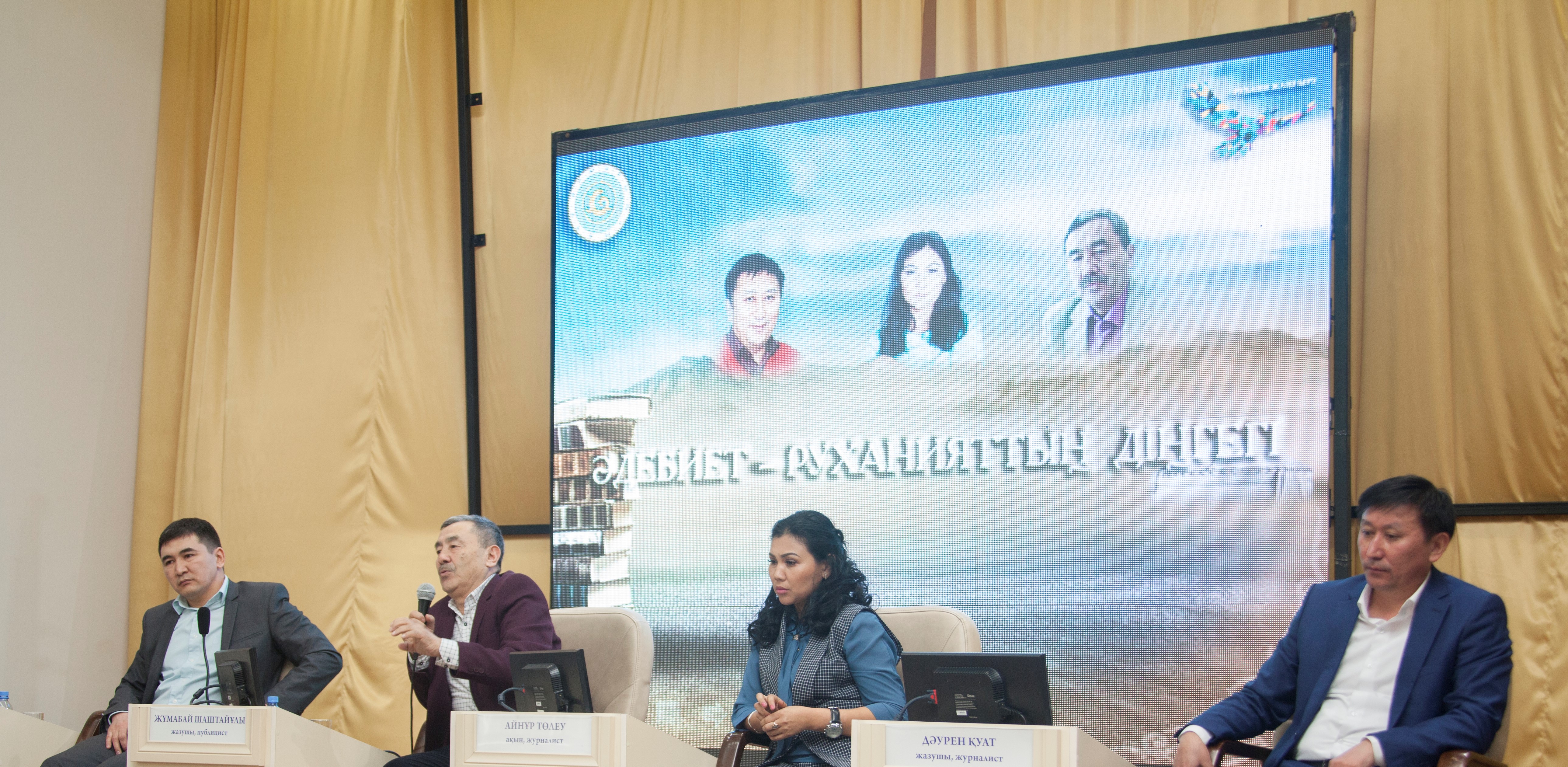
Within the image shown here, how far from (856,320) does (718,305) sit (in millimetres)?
538

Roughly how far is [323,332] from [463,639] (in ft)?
7.40

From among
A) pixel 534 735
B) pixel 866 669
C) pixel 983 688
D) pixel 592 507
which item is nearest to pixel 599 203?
pixel 592 507

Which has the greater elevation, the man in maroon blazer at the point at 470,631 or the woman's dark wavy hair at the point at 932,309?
the woman's dark wavy hair at the point at 932,309

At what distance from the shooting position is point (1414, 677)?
258 cm

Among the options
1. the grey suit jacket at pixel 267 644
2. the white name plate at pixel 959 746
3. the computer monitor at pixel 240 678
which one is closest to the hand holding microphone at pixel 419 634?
the computer monitor at pixel 240 678

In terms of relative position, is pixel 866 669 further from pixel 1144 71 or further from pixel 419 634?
pixel 1144 71

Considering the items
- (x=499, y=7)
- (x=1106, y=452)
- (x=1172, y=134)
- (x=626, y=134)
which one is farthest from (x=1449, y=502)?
(x=499, y=7)

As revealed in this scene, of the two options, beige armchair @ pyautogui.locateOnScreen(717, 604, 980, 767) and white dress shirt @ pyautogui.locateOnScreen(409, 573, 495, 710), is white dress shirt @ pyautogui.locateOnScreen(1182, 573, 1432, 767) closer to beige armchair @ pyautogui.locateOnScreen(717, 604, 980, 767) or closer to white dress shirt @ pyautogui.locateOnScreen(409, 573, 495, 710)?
beige armchair @ pyautogui.locateOnScreen(717, 604, 980, 767)

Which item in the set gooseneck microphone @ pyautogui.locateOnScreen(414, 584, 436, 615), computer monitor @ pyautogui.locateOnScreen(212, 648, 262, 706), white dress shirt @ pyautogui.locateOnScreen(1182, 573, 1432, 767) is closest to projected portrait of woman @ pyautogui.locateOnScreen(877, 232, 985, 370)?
white dress shirt @ pyautogui.locateOnScreen(1182, 573, 1432, 767)

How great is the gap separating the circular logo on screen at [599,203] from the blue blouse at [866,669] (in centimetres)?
205

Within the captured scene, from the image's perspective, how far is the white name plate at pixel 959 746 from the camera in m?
2.23

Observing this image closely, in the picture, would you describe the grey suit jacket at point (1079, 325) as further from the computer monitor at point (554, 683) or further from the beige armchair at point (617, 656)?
the computer monitor at point (554, 683)

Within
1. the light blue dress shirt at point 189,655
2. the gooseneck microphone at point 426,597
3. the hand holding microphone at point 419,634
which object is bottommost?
the light blue dress shirt at point 189,655

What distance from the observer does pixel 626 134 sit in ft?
15.2
